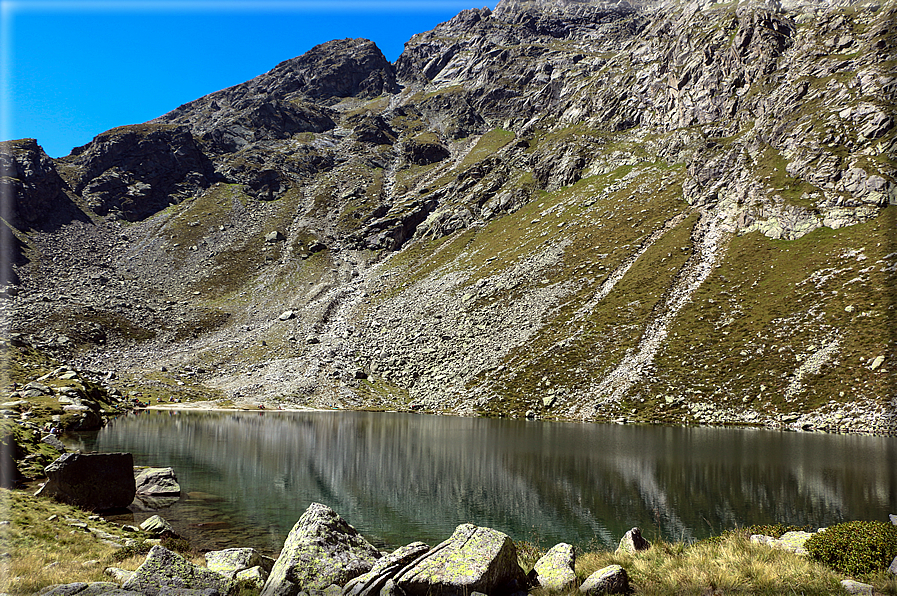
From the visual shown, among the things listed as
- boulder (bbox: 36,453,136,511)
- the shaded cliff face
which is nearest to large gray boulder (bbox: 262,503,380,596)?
boulder (bbox: 36,453,136,511)

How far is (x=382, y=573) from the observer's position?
1120 centimetres

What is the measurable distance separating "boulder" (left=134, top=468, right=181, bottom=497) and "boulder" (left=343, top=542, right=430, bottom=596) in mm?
21263

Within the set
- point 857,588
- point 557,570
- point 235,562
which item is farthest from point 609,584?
point 235,562

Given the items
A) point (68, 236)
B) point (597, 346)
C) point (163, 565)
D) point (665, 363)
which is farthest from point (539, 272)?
point (68, 236)

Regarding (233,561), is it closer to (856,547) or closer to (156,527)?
(156,527)

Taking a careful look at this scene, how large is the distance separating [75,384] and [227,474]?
35110 millimetres

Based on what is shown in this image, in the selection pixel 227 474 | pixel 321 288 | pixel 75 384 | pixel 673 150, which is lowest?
pixel 227 474

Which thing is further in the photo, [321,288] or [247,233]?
[247,233]

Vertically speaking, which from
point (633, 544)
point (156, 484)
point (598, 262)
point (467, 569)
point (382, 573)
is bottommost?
point (156, 484)

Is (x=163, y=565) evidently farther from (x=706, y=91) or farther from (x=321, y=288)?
(x=706, y=91)

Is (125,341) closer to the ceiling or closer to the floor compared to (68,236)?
closer to the floor

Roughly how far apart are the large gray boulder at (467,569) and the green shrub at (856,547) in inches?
297

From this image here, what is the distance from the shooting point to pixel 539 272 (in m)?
106

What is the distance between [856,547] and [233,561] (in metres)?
16.8
